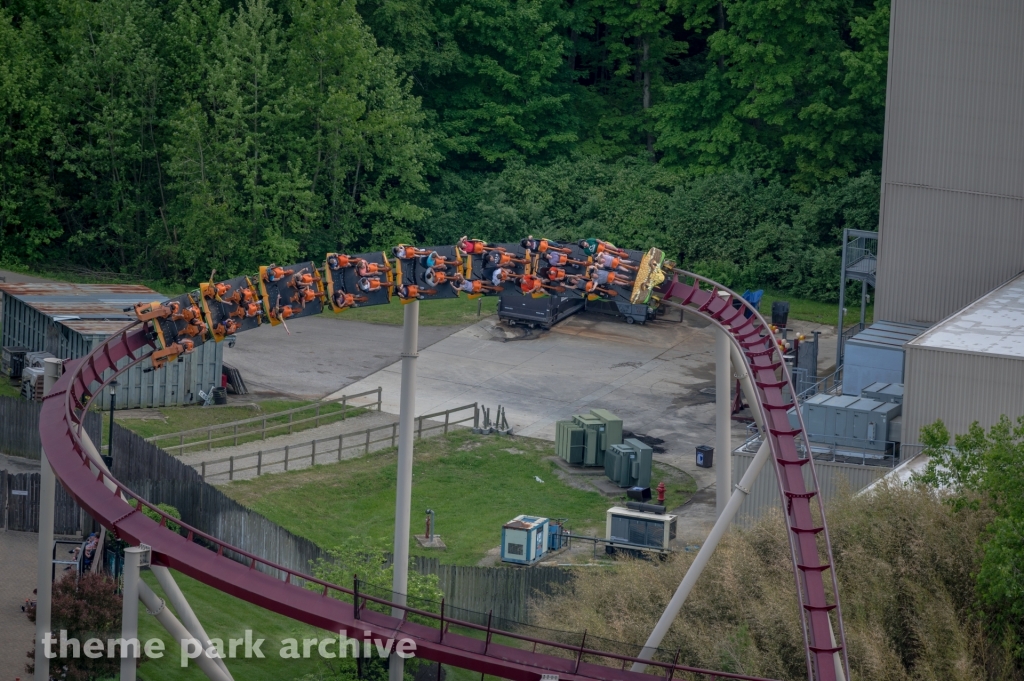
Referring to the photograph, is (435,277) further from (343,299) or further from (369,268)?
(343,299)

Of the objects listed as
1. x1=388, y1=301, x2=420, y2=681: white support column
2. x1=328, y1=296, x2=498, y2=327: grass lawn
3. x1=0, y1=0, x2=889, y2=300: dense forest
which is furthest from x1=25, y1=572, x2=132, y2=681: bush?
x1=0, y1=0, x2=889, y2=300: dense forest

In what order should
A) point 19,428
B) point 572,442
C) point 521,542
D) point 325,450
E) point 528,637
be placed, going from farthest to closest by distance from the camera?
point 572,442
point 325,450
point 19,428
point 521,542
point 528,637

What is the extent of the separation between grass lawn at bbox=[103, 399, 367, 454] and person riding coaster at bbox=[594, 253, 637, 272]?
646 inches

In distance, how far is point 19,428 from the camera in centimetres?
3712

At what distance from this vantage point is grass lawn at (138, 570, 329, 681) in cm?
2608

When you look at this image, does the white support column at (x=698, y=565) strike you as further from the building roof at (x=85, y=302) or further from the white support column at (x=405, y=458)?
the building roof at (x=85, y=302)

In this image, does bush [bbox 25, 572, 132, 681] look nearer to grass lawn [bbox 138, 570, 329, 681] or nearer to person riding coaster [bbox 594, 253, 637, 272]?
grass lawn [bbox 138, 570, 329, 681]

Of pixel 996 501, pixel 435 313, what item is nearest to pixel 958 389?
pixel 996 501

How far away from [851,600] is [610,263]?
272 inches

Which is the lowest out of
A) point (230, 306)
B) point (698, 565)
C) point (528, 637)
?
point (698, 565)

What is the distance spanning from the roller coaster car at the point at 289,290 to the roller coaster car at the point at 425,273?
135 centimetres

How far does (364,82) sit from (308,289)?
35416 mm

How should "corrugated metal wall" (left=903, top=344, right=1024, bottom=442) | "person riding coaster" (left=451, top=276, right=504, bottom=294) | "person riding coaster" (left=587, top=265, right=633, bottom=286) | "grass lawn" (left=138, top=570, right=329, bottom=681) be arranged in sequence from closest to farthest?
"grass lawn" (left=138, top=570, right=329, bottom=681), "person riding coaster" (left=451, top=276, right=504, bottom=294), "person riding coaster" (left=587, top=265, right=633, bottom=286), "corrugated metal wall" (left=903, top=344, right=1024, bottom=442)

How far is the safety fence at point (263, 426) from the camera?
40125 millimetres
